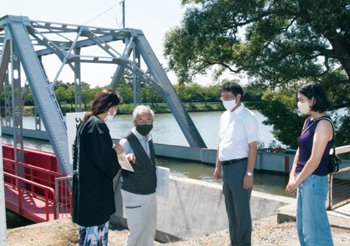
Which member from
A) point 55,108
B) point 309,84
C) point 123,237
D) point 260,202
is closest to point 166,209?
point 123,237

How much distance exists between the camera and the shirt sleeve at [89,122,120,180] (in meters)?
2.80

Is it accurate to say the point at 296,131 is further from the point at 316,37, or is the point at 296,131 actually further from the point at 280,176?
the point at 316,37

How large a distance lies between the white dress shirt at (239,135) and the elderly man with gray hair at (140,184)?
81 cm

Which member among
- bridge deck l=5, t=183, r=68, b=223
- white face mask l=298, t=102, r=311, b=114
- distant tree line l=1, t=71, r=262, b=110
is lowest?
bridge deck l=5, t=183, r=68, b=223

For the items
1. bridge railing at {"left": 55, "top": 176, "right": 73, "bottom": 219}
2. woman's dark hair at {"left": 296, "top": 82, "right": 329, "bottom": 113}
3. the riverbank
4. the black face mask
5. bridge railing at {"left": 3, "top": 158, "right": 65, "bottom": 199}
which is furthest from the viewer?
the riverbank

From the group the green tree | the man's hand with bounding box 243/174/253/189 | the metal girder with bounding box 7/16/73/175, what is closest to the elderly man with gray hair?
Answer: the man's hand with bounding box 243/174/253/189

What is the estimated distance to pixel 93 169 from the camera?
9.41 ft

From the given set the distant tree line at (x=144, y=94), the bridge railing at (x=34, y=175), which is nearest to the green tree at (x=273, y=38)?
the bridge railing at (x=34, y=175)

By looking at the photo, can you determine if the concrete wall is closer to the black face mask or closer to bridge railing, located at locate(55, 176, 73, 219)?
bridge railing, located at locate(55, 176, 73, 219)

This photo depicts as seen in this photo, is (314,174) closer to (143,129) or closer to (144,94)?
(143,129)

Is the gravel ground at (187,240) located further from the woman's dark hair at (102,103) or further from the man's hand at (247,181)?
the woman's dark hair at (102,103)

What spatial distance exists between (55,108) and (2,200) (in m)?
9.75

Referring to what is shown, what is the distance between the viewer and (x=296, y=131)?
15719 mm

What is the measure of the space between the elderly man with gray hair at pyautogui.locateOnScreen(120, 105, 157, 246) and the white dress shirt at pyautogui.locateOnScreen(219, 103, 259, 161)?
81 cm
